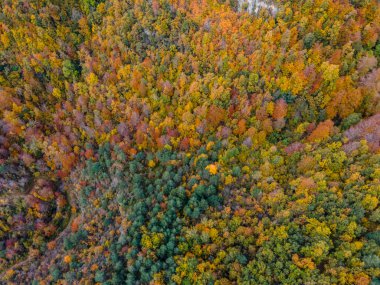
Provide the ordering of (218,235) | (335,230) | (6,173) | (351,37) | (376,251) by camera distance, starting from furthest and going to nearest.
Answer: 1. (6,173)
2. (351,37)
3. (218,235)
4. (335,230)
5. (376,251)

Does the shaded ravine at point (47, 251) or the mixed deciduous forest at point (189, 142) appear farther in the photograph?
the shaded ravine at point (47, 251)

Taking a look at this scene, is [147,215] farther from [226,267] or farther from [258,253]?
[258,253]

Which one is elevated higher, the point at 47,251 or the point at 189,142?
the point at 189,142

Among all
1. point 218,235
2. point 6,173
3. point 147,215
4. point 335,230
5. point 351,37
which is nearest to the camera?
point 335,230

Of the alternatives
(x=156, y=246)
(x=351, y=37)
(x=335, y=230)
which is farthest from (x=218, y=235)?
(x=351, y=37)

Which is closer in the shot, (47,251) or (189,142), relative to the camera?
(189,142)

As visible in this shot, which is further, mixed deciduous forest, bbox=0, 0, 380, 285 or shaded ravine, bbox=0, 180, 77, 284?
shaded ravine, bbox=0, 180, 77, 284

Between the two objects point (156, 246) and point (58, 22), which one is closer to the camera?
point (156, 246)

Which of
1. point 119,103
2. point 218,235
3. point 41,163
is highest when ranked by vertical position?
point 119,103
